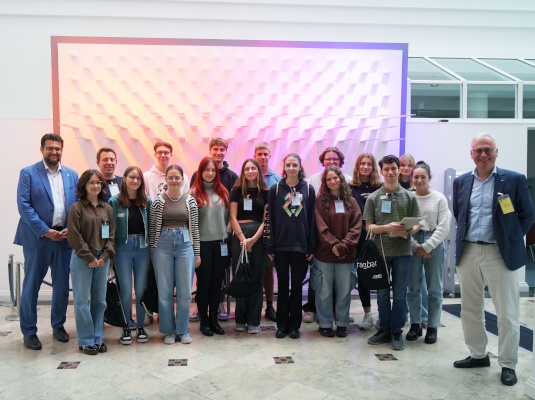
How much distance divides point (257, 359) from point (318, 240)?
1166 millimetres

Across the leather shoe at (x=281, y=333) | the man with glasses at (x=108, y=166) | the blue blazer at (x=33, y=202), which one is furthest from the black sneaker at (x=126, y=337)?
the leather shoe at (x=281, y=333)

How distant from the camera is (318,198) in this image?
154 inches

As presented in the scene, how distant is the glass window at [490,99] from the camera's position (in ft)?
19.9

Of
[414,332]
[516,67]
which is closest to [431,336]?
[414,332]

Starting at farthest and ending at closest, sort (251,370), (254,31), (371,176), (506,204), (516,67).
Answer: (516,67), (254,31), (371,176), (251,370), (506,204)

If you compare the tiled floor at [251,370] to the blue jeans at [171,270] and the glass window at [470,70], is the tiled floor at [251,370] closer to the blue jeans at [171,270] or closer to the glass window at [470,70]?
the blue jeans at [171,270]

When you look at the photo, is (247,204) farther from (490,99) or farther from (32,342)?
(490,99)

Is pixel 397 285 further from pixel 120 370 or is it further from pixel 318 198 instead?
pixel 120 370

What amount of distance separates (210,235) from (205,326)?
2.91 ft

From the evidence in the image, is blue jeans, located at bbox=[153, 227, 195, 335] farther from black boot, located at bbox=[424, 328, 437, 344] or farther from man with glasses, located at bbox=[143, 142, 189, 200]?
black boot, located at bbox=[424, 328, 437, 344]

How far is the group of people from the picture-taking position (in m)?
3.52

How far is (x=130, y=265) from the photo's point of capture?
12.2ft

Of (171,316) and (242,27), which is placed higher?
(242,27)

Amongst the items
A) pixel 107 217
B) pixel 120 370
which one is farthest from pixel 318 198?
pixel 120 370
